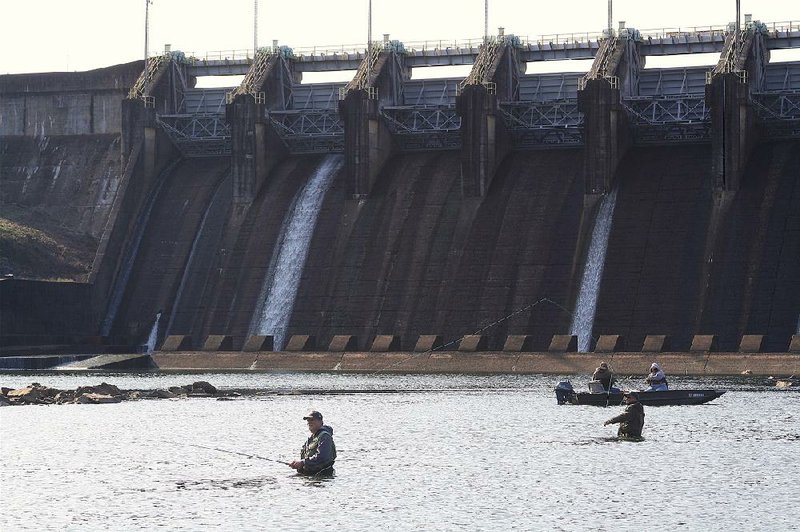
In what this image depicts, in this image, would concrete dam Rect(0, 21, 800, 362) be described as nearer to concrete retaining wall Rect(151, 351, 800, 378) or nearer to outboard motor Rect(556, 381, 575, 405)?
concrete retaining wall Rect(151, 351, 800, 378)

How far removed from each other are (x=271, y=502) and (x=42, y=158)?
334 ft

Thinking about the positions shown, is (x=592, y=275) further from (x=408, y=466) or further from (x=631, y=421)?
(x=408, y=466)

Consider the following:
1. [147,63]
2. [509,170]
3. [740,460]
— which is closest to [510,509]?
[740,460]

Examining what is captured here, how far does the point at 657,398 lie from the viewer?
77875mm

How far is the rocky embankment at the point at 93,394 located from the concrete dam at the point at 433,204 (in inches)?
954

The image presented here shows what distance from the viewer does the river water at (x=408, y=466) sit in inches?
1780

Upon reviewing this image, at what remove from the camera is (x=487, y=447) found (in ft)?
204

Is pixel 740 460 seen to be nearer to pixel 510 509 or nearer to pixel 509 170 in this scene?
pixel 510 509

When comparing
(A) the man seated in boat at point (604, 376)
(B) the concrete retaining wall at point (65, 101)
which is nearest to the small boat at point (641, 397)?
(A) the man seated in boat at point (604, 376)

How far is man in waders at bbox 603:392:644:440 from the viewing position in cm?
6347

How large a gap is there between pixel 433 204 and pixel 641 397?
4897 cm

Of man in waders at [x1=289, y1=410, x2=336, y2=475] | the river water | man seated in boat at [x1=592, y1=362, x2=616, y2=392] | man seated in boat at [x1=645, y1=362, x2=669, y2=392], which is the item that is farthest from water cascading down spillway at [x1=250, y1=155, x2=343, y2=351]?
man in waders at [x1=289, y1=410, x2=336, y2=475]

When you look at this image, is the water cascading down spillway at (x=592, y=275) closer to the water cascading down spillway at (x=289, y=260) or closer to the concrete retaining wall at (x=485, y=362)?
the concrete retaining wall at (x=485, y=362)

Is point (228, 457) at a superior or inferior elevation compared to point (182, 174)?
inferior
